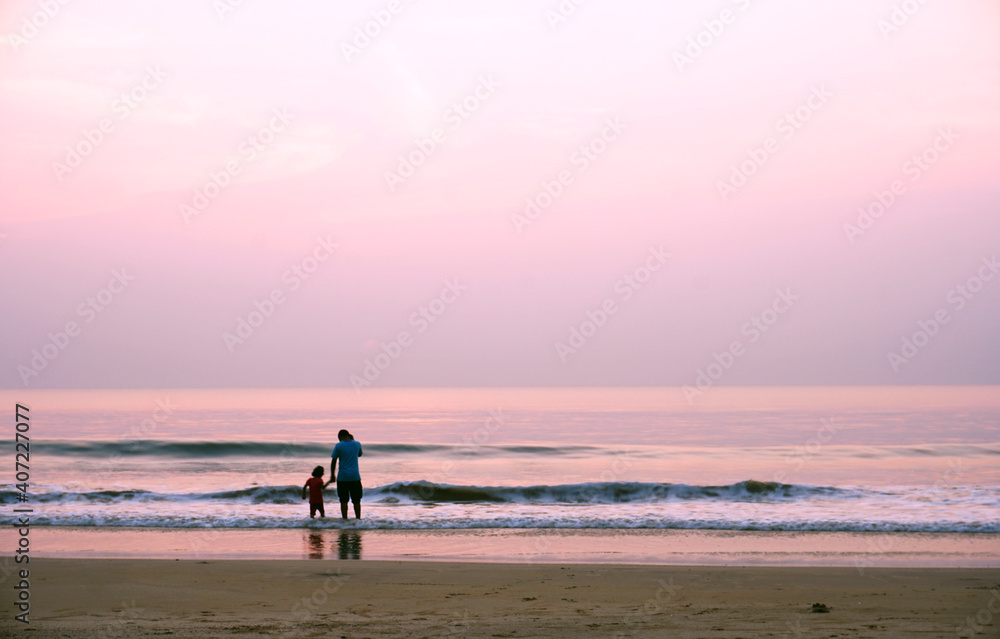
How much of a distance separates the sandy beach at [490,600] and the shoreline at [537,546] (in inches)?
40.3

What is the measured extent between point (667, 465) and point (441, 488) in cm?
1158

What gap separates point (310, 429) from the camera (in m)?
51.9

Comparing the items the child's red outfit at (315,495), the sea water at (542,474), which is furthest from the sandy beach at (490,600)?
the sea water at (542,474)

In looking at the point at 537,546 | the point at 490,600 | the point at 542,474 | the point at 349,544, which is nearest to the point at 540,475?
the point at 542,474

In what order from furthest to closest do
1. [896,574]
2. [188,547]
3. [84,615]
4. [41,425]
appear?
[41,425], [188,547], [896,574], [84,615]

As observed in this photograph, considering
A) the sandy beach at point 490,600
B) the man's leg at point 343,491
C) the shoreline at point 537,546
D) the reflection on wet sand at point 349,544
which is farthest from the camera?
the man's leg at point 343,491

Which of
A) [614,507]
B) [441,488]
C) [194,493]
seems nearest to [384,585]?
[614,507]

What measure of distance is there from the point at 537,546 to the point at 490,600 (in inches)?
189

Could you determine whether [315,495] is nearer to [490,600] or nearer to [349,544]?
[349,544]

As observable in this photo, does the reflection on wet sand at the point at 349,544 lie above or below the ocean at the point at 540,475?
below

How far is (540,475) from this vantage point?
28891 mm

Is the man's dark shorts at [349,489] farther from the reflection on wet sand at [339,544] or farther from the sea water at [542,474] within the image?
the reflection on wet sand at [339,544]

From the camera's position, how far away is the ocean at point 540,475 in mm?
16453

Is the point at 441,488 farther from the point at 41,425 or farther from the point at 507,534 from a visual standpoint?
the point at 41,425
